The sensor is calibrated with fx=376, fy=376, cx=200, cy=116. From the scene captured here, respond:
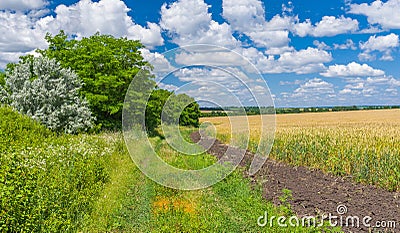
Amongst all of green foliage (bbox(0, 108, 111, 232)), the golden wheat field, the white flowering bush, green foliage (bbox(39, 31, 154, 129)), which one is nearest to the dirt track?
the golden wheat field

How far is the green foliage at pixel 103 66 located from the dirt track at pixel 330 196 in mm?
16018

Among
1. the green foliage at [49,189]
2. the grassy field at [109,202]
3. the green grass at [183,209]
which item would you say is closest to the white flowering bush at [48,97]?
the green foliage at [49,189]

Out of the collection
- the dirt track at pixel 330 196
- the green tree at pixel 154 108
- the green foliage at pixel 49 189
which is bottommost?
the dirt track at pixel 330 196

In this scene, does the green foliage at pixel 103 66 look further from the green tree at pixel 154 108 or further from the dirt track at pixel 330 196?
the dirt track at pixel 330 196

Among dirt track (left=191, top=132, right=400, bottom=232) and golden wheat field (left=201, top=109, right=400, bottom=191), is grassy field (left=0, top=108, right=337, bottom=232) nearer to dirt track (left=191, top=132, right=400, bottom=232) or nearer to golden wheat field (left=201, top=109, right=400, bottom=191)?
dirt track (left=191, top=132, right=400, bottom=232)

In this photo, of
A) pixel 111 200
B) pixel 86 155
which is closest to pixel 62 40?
pixel 86 155

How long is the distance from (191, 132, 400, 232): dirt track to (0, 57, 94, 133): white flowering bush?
13.6 m

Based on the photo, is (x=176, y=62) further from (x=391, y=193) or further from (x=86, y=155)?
(x=391, y=193)

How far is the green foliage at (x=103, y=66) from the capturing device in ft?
93.7

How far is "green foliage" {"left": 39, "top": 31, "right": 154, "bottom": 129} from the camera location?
28562mm

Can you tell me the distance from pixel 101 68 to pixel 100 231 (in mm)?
25327

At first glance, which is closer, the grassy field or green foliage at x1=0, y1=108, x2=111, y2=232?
green foliage at x1=0, y1=108, x2=111, y2=232

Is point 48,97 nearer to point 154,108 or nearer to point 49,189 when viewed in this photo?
point 154,108

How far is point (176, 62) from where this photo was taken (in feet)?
35.8
